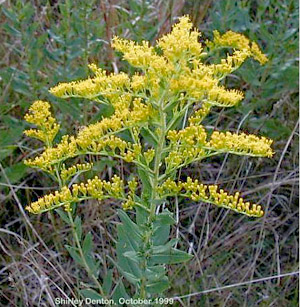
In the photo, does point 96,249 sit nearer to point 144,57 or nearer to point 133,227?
point 133,227

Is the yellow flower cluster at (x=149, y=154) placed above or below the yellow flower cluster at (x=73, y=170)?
above

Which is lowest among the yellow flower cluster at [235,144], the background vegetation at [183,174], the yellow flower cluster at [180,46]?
the background vegetation at [183,174]

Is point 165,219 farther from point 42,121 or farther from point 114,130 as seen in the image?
point 42,121

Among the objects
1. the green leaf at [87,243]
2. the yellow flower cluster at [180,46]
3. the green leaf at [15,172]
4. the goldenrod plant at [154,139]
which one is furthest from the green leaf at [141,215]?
the green leaf at [15,172]

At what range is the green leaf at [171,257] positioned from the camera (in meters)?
1.83

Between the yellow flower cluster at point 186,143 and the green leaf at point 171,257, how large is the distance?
0.26 m

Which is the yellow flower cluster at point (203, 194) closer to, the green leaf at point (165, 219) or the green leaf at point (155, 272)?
the green leaf at point (165, 219)

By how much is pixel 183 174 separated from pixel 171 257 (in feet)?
3.96

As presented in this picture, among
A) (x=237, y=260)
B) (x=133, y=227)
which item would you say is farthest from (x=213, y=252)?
(x=133, y=227)

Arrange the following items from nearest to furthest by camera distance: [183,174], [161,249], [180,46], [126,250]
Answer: [180,46], [161,249], [126,250], [183,174]

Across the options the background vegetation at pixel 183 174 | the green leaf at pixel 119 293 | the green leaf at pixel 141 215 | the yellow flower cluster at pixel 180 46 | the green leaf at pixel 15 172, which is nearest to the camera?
the yellow flower cluster at pixel 180 46

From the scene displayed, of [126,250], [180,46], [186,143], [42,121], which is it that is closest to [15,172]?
[42,121]

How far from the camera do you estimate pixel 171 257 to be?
1.84 meters

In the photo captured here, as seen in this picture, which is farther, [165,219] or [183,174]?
[183,174]
